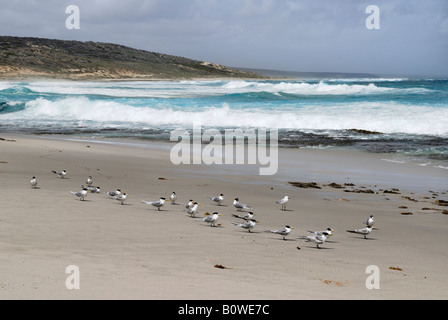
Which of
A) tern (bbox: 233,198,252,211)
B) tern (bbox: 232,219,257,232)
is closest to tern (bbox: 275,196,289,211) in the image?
tern (bbox: 233,198,252,211)

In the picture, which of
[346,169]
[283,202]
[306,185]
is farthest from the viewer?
[346,169]

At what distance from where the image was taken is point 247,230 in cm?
727

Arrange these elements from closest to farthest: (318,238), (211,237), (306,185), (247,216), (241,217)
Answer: (318,238) → (211,237) → (247,216) → (241,217) → (306,185)

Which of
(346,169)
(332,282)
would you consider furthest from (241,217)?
(346,169)

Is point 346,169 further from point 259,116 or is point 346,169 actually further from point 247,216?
point 259,116

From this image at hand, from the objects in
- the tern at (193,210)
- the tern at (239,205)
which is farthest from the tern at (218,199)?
the tern at (193,210)

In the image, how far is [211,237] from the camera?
21.9ft

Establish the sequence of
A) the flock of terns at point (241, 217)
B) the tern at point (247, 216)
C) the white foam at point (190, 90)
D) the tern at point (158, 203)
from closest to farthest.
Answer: the flock of terns at point (241, 217) → the tern at point (247, 216) → the tern at point (158, 203) → the white foam at point (190, 90)

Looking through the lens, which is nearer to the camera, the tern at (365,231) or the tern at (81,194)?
the tern at (365,231)

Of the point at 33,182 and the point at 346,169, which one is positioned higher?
the point at 33,182

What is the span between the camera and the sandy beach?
15.5 ft

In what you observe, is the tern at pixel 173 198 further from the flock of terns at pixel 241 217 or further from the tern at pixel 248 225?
the tern at pixel 248 225

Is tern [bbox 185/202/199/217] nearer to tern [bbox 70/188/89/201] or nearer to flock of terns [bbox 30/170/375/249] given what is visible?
flock of terns [bbox 30/170/375/249]

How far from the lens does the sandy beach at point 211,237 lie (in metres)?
4.74
